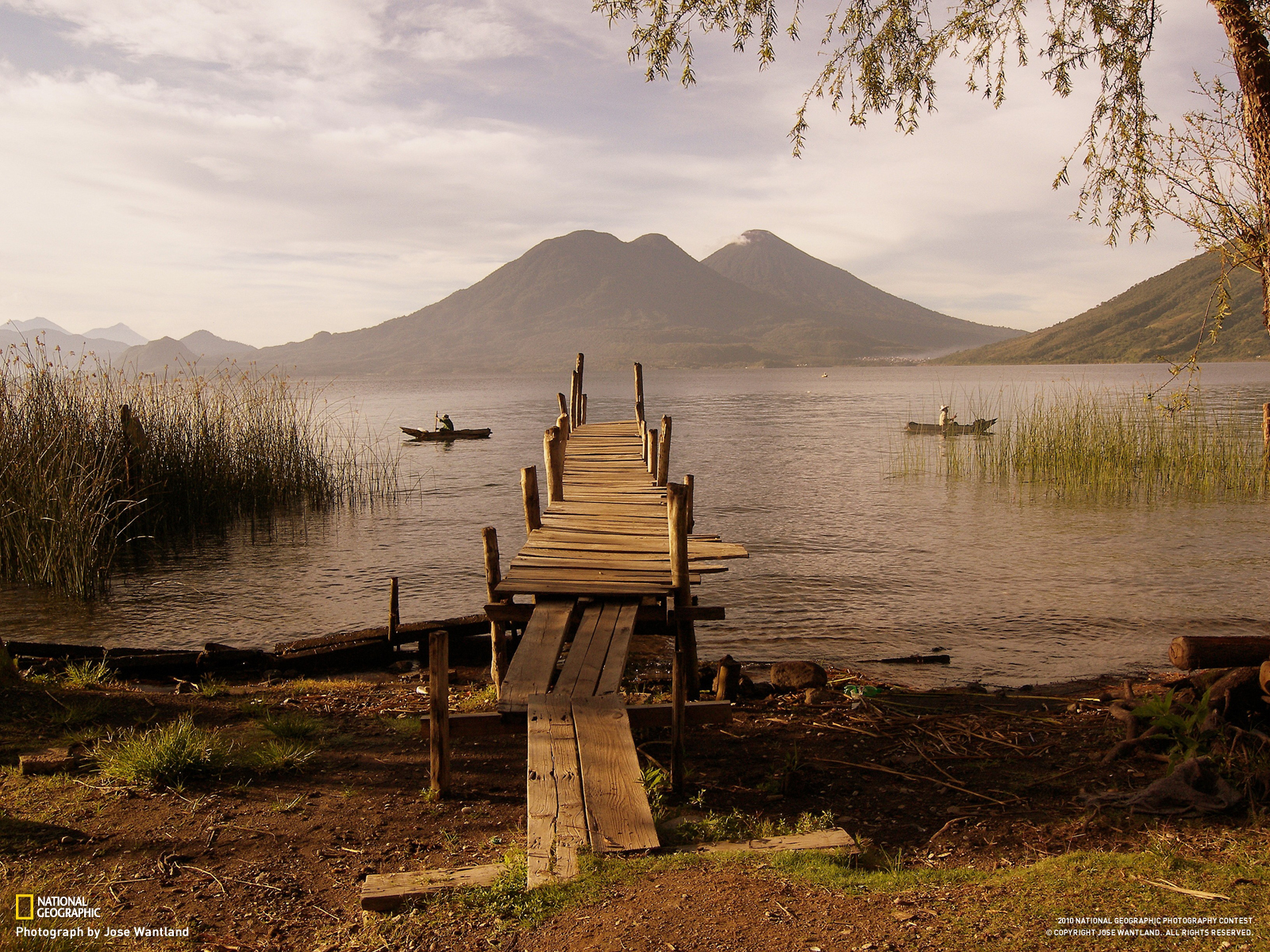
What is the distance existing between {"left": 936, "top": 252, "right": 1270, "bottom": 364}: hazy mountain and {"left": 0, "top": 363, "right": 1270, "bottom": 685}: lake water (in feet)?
456

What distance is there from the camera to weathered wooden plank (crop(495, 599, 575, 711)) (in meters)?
5.05

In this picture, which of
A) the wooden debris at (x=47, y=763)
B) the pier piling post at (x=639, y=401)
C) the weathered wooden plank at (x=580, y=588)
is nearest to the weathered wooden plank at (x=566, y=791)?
the weathered wooden plank at (x=580, y=588)

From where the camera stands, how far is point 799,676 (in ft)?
26.7

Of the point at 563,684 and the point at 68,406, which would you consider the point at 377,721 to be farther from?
the point at 68,406

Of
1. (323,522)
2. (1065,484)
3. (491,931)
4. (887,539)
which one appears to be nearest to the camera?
(491,931)

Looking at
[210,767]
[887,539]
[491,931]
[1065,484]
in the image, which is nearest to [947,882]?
[491,931]

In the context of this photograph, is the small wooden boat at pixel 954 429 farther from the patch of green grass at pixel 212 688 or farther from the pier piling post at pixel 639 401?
the patch of green grass at pixel 212 688

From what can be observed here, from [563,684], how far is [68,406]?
12.2 metres

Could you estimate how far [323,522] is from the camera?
19.1 metres

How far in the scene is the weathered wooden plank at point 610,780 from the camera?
3885 mm

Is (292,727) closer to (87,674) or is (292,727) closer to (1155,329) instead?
(87,674)

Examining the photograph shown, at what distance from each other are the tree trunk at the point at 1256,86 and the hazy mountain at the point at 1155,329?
5899 inches

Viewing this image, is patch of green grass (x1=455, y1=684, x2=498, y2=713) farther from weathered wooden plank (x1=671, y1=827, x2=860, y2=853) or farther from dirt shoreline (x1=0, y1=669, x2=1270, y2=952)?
weathered wooden plank (x1=671, y1=827, x2=860, y2=853)

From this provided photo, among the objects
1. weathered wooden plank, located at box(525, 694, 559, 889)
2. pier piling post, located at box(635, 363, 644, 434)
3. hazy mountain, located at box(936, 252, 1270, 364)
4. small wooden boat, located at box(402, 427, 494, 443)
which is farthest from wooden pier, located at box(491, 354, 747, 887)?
hazy mountain, located at box(936, 252, 1270, 364)
